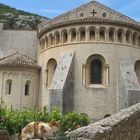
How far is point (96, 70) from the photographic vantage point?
27000 millimetres

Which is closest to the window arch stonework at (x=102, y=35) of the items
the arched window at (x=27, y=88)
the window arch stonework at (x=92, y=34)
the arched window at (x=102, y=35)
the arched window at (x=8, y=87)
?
the arched window at (x=102, y=35)

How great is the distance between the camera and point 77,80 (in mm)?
26172

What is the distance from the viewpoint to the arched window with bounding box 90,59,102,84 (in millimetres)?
26766

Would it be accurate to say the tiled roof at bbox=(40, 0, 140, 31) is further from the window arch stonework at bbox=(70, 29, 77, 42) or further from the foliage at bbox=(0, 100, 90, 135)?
the foliage at bbox=(0, 100, 90, 135)

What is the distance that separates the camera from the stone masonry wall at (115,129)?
7.37m

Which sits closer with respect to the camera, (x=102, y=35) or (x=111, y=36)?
(x=102, y=35)

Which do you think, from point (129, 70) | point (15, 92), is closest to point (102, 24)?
point (129, 70)

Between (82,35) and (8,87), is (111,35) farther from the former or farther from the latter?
(8,87)

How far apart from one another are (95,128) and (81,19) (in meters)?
19.7

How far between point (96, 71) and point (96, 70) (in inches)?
A: 3.9

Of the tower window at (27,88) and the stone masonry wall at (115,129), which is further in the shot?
the tower window at (27,88)

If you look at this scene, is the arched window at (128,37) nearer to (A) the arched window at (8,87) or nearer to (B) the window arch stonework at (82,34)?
(B) the window arch stonework at (82,34)

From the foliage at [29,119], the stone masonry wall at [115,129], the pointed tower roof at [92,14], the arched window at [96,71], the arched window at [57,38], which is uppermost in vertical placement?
the pointed tower roof at [92,14]

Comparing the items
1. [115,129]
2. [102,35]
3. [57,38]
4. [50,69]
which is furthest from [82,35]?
[115,129]
